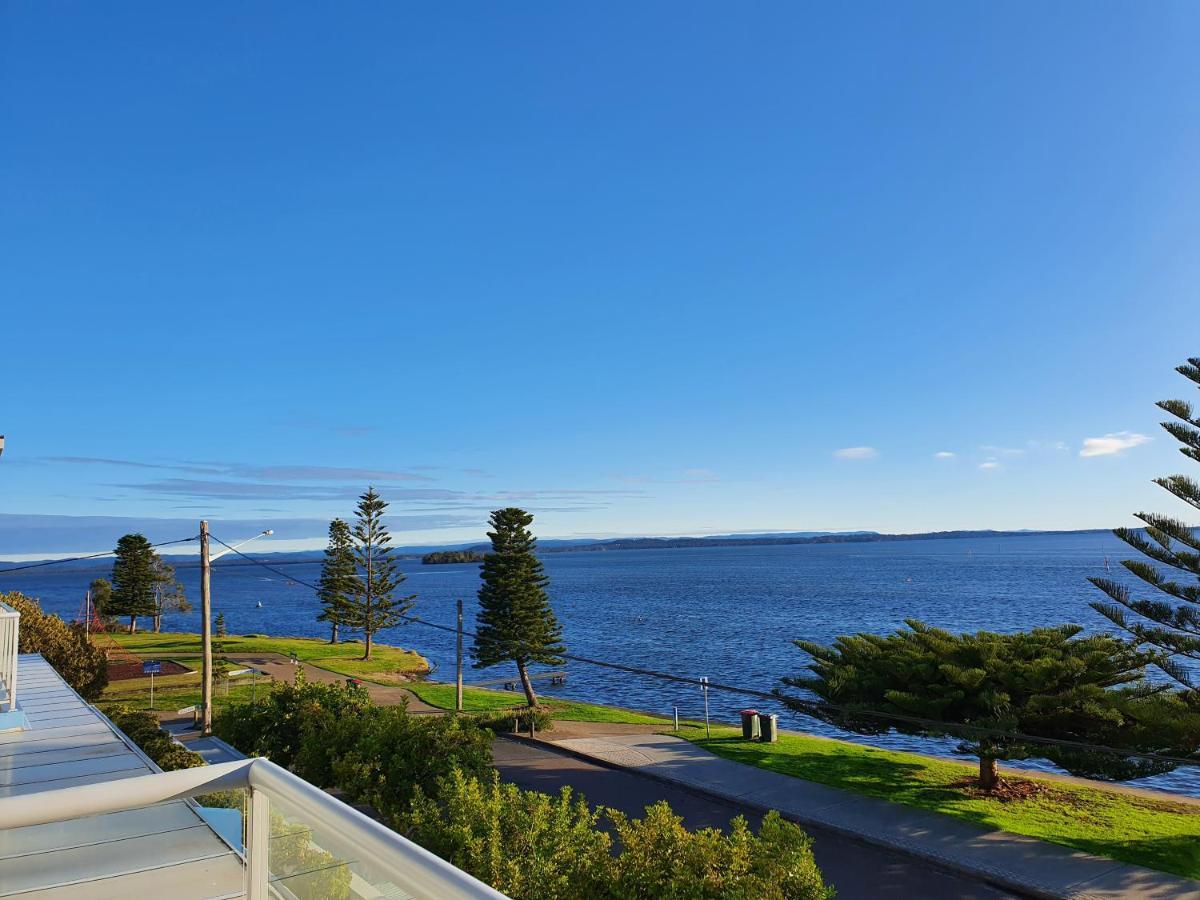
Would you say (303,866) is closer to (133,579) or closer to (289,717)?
(289,717)

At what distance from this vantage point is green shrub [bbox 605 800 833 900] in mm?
5801

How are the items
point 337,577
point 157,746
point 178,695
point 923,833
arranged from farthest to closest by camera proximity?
point 337,577 → point 178,695 → point 923,833 → point 157,746

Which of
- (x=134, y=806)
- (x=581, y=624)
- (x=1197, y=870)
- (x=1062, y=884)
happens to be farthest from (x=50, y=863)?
(x=581, y=624)

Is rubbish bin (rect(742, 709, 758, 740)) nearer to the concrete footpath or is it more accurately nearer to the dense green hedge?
the concrete footpath

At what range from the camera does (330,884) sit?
1.78 metres

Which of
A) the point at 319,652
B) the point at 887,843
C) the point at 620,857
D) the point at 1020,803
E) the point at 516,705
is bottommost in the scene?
the point at 319,652

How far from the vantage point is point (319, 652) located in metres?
43.2

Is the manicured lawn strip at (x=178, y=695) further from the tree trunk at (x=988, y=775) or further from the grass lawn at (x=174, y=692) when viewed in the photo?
the tree trunk at (x=988, y=775)

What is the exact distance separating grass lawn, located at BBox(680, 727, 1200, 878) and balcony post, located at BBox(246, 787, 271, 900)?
12993mm

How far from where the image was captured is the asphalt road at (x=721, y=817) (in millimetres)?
10047

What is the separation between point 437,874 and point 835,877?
1120 centimetres

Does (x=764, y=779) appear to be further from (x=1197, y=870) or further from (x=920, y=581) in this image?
(x=920, y=581)

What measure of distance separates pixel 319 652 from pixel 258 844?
45152 mm

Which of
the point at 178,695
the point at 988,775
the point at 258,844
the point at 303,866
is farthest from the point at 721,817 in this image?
the point at 178,695
